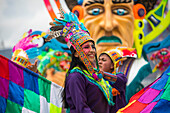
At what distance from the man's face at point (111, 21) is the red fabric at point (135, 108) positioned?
4.20 meters

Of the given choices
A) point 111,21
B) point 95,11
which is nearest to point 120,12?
point 111,21

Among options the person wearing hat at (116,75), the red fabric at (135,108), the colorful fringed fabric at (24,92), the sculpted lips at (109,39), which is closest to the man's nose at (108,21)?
the sculpted lips at (109,39)

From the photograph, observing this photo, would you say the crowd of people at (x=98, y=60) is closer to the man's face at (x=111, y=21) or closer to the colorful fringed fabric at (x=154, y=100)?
the man's face at (x=111, y=21)

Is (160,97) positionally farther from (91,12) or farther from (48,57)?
(48,57)

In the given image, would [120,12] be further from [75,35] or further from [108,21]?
[75,35]

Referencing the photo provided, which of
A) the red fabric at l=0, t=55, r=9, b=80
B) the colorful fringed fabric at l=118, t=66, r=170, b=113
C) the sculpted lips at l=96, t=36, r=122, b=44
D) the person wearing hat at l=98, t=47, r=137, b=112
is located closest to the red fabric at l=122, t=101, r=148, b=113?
the colorful fringed fabric at l=118, t=66, r=170, b=113

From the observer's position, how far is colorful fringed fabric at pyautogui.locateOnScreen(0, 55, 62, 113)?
2182mm

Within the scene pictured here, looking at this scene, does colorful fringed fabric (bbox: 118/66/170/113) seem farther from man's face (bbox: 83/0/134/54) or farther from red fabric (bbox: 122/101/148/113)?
man's face (bbox: 83/0/134/54)

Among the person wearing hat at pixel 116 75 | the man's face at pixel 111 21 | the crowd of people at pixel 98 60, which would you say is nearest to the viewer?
the crowd of people at pixel 98 60

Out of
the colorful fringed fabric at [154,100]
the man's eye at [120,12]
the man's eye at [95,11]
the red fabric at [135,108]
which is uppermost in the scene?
the man's eye at [95,11]

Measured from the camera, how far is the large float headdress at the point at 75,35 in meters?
2.35

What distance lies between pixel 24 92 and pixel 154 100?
1.18 metres

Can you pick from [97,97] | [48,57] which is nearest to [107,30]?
[48,57]

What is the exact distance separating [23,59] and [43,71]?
3.34m
